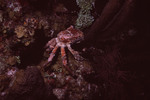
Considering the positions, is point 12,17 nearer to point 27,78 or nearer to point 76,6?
point 27,78

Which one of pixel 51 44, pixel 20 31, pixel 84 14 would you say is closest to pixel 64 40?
pixel 51 44

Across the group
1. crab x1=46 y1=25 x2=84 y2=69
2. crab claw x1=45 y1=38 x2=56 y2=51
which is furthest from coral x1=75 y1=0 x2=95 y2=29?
crab claw x1=45 y1=38 x2=56 y2=51

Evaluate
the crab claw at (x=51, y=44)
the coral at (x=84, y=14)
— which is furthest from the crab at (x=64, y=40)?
the coral at (x=84, y=14)

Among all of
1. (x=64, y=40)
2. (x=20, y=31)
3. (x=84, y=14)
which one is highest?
(x=84, y=14)

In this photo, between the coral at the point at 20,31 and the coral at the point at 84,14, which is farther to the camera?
the coral at the point at 84,14

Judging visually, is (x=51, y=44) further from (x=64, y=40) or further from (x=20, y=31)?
(x=20, y=31)

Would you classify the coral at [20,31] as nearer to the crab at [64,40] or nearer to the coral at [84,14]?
the crab at [64,40]

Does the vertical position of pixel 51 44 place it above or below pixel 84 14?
below

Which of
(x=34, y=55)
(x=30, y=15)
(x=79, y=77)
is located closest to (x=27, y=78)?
(x=34, y=55)
